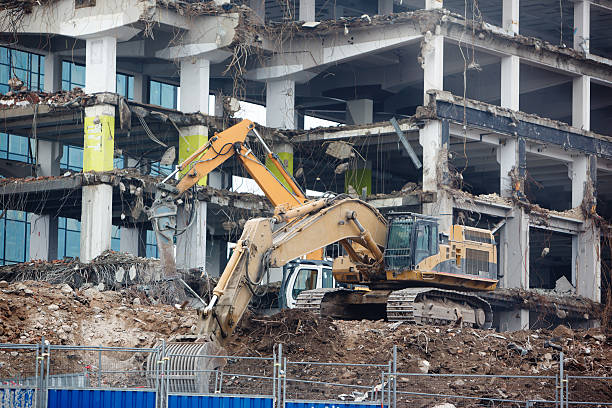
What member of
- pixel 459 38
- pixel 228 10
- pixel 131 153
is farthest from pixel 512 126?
pixel 131 153

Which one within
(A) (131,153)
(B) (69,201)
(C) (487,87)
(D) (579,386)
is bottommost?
(D) (579,386)

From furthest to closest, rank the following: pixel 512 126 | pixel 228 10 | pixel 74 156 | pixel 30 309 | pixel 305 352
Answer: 1. pixel 74 156
2. pixel 512 126
3. pixel 228 10
4. pixel 30 309
5. pixel 305 352

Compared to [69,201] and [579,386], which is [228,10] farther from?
[579,386]

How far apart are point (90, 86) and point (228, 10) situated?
237 inches

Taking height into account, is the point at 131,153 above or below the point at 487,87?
below

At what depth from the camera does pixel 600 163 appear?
49.6m

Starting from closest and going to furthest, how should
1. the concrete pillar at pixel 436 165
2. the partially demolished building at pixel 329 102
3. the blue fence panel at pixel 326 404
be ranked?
the blue fence panel at pixel 326 404 → the partially demolished building at pixel 329 102 → the concrete pillar at pixel 436 165

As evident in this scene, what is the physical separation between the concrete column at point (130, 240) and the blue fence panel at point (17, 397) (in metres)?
34.6

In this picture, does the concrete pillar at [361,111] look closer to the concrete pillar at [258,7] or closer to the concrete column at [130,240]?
the concrete pillar at [258,7]

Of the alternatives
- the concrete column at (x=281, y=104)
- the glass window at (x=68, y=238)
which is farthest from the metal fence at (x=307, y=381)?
the glass window at (x=68, y=238)

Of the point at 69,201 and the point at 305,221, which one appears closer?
the point at 305,221

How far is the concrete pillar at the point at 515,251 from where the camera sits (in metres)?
44.5

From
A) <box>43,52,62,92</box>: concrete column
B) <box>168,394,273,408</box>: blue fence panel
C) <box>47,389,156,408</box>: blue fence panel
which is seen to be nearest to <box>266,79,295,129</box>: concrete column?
<box>43,52,62,92</box>: concrete column

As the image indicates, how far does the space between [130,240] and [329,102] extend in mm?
12016
